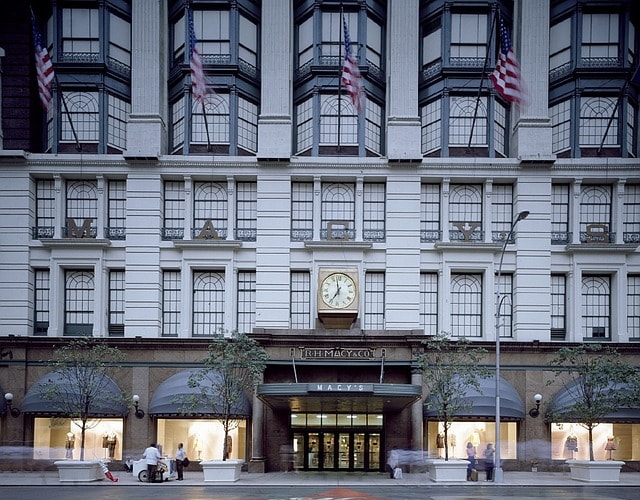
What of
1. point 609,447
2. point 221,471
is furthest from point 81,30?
point 609,447

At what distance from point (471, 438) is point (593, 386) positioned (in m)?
7.22

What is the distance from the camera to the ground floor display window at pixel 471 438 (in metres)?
39.0

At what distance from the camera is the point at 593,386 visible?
34.9 m

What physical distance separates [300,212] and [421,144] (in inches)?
299

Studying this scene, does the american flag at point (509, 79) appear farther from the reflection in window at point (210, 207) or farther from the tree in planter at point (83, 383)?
the tree in planter at point (83, 383)

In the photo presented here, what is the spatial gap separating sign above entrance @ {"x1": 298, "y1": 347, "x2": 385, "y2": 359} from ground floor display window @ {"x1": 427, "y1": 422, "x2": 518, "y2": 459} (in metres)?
4.97

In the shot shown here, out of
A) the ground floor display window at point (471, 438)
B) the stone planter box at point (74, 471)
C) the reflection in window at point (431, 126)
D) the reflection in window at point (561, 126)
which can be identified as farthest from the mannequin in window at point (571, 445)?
the stone planter box at point (74, 471)

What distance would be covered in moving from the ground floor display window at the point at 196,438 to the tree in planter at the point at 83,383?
2671mm

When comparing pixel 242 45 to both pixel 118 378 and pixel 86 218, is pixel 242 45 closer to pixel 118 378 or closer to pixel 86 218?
pixel 86 218

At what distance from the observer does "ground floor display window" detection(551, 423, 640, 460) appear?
3900cm

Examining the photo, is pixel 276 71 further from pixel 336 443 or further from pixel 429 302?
pixel 336 443

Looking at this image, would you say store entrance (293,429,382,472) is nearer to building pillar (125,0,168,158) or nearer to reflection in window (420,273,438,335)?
reflection in window (420,273,438,335)

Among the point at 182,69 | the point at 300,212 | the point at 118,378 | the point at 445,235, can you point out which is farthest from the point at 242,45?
the point at 118,378

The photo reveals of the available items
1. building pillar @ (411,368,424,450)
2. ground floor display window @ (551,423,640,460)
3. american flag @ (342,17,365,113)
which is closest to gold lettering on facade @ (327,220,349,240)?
american flag @ (342,17,365,113)
